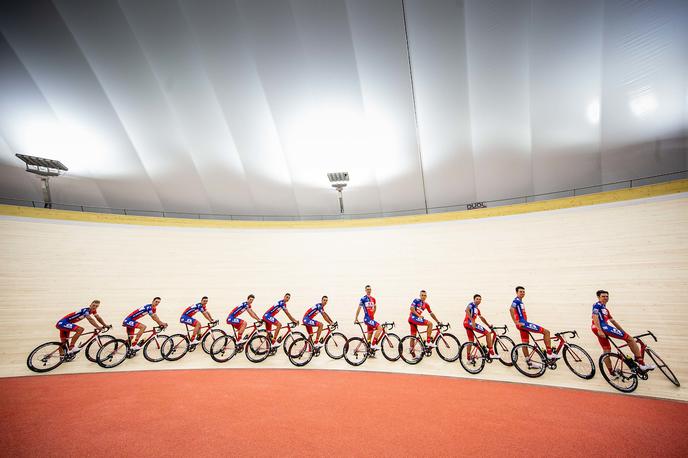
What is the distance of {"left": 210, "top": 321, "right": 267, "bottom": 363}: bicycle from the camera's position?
5.98 m

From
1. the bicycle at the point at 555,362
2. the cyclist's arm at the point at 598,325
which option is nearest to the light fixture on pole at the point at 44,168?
the bicycle at the point at 555,362

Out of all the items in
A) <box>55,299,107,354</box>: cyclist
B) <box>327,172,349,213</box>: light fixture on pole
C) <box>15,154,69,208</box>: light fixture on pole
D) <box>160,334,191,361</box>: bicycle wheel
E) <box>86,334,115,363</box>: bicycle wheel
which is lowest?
<box>160,334,191,361</box>: bicycle wheel

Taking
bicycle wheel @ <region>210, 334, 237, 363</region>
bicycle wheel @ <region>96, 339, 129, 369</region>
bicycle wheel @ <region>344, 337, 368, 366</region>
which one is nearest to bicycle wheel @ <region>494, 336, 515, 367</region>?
bicycle wheel @ <region>344, 337, 368, 366</region>

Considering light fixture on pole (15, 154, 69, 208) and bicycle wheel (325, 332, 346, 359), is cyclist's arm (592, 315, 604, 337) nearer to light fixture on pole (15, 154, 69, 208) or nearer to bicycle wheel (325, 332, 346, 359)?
bicycle wheel (325, 332, 346, 359)

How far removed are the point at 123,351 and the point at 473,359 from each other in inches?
288

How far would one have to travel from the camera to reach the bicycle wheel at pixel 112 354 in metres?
5.64

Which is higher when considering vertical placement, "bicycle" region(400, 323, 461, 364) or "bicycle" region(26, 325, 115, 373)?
"bicycle" region(26, 325, 115, 373)

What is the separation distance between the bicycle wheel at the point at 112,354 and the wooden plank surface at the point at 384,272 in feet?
0.60

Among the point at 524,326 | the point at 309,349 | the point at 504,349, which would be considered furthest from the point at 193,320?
the point at 524,326

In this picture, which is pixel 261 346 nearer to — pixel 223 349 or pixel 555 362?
pixel 223 349

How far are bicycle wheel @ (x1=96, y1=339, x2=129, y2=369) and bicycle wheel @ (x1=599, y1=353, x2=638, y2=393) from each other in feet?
29.4

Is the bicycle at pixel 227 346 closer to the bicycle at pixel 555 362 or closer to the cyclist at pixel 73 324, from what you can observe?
the cyclist at pixel 73 324

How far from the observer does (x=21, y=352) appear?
6.10 m

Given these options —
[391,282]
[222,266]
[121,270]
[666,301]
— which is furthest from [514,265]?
[121,270]
